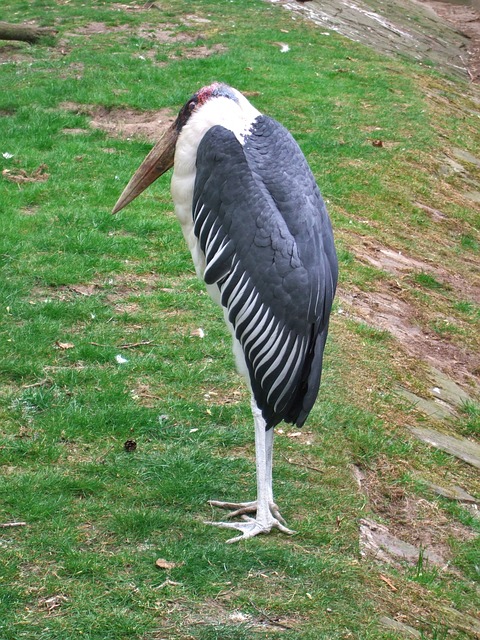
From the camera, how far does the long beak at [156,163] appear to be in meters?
4.33

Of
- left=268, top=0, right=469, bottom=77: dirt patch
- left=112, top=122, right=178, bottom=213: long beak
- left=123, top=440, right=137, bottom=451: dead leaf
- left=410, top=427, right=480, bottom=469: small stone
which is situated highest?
left=112, top=122, right=178, bottom=213: long beak

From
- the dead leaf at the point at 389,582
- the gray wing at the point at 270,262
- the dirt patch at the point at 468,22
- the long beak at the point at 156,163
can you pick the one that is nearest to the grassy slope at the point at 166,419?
the dead leaf at the point at 389,582

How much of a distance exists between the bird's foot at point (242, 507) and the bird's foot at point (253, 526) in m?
0.05

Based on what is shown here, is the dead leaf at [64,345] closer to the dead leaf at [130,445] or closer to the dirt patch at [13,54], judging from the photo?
the dead leaf at [130,445]

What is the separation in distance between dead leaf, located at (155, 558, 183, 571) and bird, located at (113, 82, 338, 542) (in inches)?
12.9

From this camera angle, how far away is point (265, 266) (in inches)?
143

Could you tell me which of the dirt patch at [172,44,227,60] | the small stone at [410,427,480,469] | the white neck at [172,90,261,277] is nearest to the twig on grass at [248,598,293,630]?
the white neck at [172,90,261,277]

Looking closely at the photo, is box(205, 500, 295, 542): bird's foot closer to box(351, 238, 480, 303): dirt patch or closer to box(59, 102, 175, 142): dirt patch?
box(351, 238, 480, 303): dirt patch

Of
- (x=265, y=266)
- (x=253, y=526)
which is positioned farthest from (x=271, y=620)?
(x=265, y=266)

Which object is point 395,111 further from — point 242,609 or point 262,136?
point 242,609

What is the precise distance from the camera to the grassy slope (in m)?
3.31

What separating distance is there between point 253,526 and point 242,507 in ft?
0.54

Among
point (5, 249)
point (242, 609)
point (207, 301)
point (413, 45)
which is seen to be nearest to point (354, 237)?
point (207, 301)

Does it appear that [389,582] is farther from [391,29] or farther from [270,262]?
[391,29]
